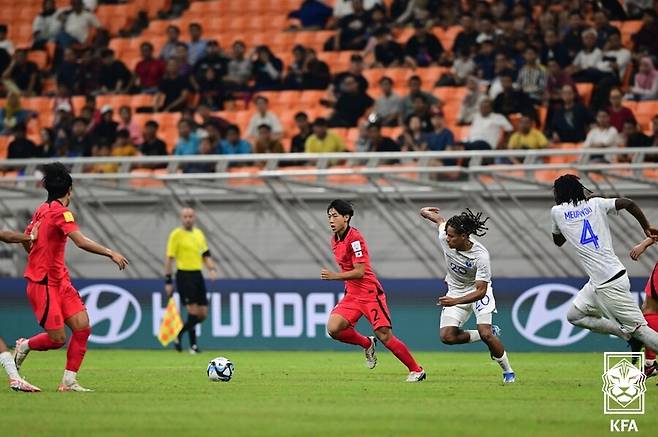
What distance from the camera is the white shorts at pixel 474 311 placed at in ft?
46.2

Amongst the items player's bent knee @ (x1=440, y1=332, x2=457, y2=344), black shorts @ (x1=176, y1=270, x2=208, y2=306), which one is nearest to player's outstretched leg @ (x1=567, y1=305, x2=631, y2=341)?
player's bent knee @ (x1=440, y1=332, x2=457, y2=344)

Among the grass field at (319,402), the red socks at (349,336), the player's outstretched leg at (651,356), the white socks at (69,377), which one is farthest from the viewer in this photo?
the red socks at (349,336)

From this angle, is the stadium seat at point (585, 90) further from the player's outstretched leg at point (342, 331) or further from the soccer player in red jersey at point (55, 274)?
the soccer player in red jersey at point (55, 274)

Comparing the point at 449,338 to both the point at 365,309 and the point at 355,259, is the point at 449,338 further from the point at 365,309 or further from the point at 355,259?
the point at 355,259

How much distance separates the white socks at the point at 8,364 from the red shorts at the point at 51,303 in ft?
1.38

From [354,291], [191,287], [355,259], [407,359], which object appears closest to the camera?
[407,359]

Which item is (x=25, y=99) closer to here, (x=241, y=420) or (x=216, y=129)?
(x=216, y=129)

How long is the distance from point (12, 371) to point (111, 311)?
32.7 feet

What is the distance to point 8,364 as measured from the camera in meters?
12.6

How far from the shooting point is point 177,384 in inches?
554

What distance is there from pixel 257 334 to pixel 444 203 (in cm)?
374

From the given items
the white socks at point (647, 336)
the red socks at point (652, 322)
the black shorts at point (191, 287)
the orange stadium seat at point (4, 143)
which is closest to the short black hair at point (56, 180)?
the white socks at point (647, 336)

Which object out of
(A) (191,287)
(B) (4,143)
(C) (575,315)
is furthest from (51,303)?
(B) (4,143)

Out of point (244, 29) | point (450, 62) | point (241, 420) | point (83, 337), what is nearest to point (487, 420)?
point (241, 420)
